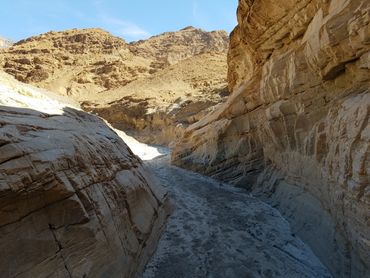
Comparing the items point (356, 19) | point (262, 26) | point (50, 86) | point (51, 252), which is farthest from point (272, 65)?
point (50, 86)

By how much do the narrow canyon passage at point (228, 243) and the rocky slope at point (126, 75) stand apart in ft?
41.6

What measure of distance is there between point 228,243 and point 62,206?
148 inches

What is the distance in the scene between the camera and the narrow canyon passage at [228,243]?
18.7 ft

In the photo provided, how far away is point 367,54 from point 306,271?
140 inches

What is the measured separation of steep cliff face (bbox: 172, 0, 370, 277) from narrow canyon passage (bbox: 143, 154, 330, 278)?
0.37 meters

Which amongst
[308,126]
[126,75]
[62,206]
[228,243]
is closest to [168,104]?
[126,75]

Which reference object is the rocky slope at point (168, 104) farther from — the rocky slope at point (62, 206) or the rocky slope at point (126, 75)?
the rocky slope at point (62, 206)

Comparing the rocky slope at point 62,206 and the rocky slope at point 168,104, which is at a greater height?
the rocky slope at point 168,104

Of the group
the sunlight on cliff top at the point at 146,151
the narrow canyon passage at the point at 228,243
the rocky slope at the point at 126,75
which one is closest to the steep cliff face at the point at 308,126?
the narrow canyon passage at the point at 228,243

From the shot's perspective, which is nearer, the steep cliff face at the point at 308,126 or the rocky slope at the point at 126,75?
the steep cliff face at the point at 308,126

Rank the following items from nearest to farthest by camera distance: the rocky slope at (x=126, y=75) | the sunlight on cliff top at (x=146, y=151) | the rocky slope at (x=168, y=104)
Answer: the sunlight on cliff top at (x=146, y=151)
the rocky slope at (x=168, y=104)
the rocky slope at (x=126, y=75)

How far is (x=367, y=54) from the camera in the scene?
5.15 meters

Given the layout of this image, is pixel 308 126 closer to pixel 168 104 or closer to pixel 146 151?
pixel 146 151

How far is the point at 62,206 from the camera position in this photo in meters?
4.07
